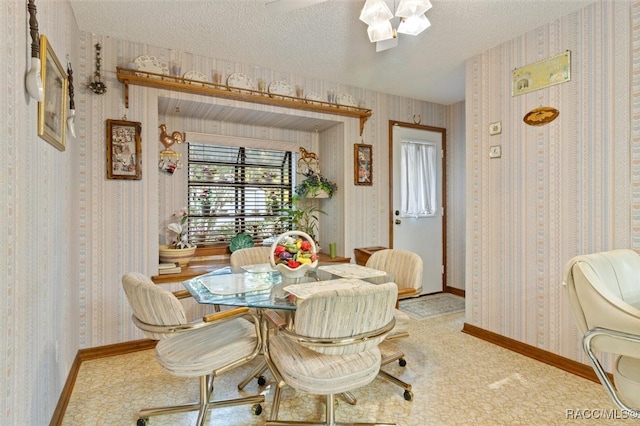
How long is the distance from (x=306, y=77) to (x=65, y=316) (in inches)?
115

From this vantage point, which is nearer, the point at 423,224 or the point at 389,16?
the point at 389,16

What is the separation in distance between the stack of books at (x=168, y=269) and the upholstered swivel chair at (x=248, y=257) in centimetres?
57

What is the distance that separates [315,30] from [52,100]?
5.91 ft

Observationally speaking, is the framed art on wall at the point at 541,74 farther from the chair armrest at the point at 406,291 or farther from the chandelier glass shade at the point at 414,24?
the chair armrest at the point at 406,291

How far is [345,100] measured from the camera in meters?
3.66

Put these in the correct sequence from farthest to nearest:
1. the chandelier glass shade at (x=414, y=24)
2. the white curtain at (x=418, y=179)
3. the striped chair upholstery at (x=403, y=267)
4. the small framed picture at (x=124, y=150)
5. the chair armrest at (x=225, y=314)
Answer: the white curtain at (x=418, y=179), the small framed picture at (x=124, y=150), the striped chair upholstery at (x=403, y=267), the chandelier glass shade at (x=414, y=24), the chair armrest at (x=225, y=314)

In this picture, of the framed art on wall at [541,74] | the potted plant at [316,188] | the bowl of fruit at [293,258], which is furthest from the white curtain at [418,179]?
the bowl of fruit at [293,258]

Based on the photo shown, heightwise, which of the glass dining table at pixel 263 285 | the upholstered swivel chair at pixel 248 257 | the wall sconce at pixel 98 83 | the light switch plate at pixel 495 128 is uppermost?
the wall sconce at pixel 98 83

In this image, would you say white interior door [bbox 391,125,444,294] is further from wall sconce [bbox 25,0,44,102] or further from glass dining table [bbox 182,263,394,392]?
wall sconce [bbox 25,0,44,102]

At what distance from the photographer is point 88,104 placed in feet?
8.47

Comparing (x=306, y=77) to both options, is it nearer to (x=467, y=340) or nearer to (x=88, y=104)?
(x=88, y=104)

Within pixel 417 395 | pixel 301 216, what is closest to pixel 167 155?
pixel 301 216

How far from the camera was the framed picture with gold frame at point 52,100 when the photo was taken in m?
1.41

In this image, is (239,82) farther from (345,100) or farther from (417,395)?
(417,395)
